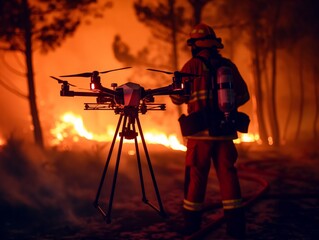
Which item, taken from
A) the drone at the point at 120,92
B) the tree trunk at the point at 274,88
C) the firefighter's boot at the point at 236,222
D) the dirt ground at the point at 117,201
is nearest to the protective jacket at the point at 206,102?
the drone at the point at 120,92

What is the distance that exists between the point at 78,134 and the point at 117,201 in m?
9.23

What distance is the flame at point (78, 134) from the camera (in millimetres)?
15617

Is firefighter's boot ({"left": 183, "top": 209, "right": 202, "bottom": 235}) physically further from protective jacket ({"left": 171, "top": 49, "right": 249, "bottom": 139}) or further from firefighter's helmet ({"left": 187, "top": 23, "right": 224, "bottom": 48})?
firefighter's helmet ({"left": 187, "top": 23, "right": 224, "bottom": 48})

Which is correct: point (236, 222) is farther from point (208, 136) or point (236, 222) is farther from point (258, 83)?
point (258, 83)

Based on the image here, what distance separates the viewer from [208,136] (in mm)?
4180

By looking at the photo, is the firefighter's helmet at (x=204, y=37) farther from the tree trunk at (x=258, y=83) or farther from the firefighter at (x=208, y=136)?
the tree trunk at (x=258, y=83)

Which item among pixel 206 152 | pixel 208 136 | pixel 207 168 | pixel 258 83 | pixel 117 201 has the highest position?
pixel 258 83

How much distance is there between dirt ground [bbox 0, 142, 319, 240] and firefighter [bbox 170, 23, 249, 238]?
0.32 metres

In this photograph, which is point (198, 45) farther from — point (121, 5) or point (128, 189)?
point (121, 5)

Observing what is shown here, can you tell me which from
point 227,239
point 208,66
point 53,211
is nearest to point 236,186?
point 227,239

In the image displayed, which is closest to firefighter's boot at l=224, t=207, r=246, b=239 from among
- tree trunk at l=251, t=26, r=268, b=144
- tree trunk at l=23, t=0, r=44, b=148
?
tree trunk at l=23, t=0, r=44, b=148

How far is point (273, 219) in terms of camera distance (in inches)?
190

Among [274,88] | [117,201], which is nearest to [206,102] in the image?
[117,201]

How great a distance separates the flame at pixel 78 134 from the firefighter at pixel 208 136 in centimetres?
943
